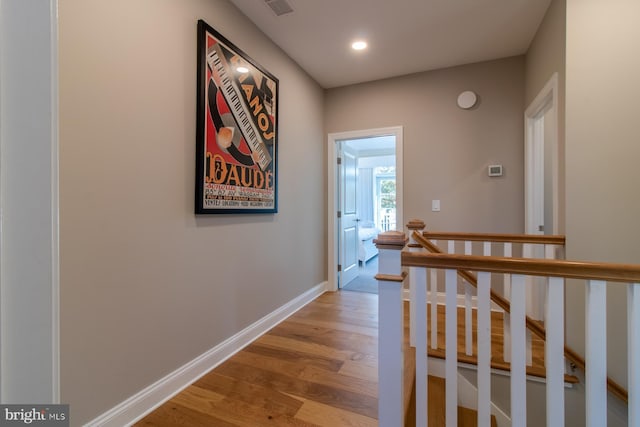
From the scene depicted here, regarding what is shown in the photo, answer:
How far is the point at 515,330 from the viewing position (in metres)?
1.13

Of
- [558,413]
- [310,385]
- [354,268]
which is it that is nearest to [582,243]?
[558,413]

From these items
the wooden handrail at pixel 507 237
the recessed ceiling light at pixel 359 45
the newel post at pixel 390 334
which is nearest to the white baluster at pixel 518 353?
the newel post at pixel 390 334

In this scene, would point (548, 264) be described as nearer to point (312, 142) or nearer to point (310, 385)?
point (310, 385)

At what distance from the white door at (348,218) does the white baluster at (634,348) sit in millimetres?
3007

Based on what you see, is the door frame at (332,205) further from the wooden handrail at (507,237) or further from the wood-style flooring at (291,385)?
the wooden handrail at (507,237)

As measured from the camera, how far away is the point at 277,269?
2.76 m

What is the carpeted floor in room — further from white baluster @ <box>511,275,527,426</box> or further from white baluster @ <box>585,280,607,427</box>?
white baluster @ <box>585,280,607,427</box>

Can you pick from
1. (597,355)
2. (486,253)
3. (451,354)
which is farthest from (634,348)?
(486,253)

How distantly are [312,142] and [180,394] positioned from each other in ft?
8.91

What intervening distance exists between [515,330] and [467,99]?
272cm

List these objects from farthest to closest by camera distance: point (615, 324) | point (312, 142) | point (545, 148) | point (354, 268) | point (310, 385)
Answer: point (354, 268)
point (312, 142)
point (545, 148)
point (310, 385)
point (615, 324)

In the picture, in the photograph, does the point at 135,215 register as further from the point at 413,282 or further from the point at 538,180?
the point at 538,180

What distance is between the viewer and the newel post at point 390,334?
117 centimetres

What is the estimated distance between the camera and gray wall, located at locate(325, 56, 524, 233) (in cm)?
295
